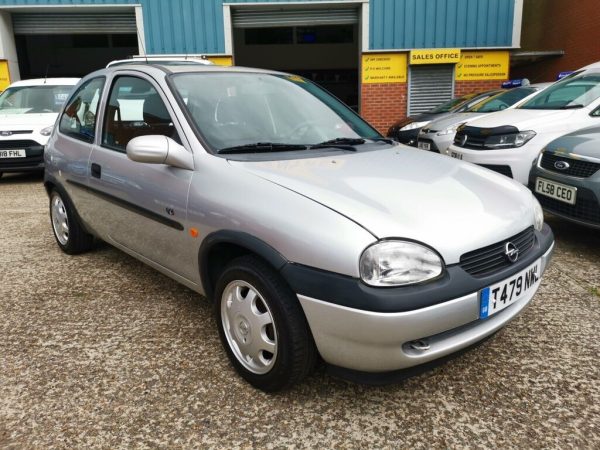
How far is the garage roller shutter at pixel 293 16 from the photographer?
12461 millimetres

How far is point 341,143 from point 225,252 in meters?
0.94

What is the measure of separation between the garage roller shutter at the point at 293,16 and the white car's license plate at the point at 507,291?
11.5m

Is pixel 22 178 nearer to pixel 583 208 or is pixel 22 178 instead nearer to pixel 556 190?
pixel 556 190

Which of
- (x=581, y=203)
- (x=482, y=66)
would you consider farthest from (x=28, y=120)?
(x=482, y=66)

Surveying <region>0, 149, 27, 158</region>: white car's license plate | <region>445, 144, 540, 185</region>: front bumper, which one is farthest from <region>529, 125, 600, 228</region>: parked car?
<region>0, 149, 27, 158</region>: white car's license plate

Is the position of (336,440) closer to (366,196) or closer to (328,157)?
(366,196)

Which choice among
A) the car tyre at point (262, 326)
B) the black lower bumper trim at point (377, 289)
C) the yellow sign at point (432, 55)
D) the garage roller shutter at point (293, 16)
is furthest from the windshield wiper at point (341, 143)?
the garage roller shutter at point (293, 16)

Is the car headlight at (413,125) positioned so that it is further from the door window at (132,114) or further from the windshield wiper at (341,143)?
the door window at (132,114)

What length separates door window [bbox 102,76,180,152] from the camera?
277 cm

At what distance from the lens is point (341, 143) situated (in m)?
2.83

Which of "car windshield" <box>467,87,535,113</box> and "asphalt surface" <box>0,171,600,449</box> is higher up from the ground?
"car windshield" <box>467,87,535,113</box>

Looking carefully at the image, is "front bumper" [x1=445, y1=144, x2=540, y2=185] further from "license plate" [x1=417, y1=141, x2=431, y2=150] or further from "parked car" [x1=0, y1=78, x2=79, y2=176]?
"parked car" [x1=0, y1=78, x2=79, y2=176]

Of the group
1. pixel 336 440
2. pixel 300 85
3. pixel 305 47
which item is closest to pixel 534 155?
pixel 300 85

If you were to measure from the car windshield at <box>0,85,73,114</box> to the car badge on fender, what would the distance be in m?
8.09
